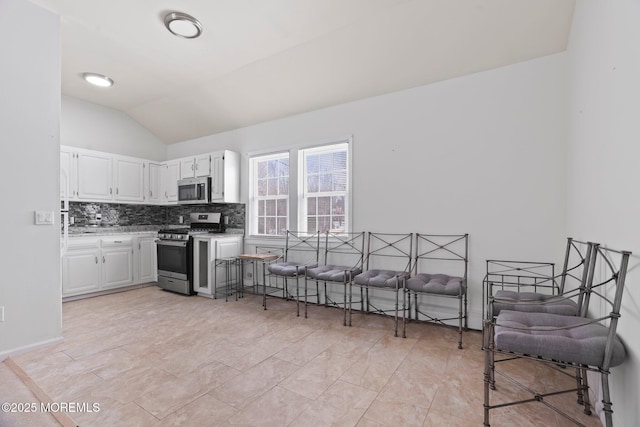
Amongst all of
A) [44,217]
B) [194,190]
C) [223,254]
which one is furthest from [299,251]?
[44,217]

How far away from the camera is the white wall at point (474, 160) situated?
8.88ft

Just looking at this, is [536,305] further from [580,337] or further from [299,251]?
[299,251]

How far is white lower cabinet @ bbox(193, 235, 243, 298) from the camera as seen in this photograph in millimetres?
4273

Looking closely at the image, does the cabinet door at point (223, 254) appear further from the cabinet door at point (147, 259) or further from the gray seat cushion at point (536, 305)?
the gray seat cushion at point (536, 305)

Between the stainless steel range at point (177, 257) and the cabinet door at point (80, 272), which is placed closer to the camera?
the cabinet door at point (80, 272)

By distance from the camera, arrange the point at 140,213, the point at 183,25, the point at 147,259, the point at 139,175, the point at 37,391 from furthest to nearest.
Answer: the point at 140,213 < the point at 139,175 < the point at 147,259 < the point at 183,25 < the point at 37,391

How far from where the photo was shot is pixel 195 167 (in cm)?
497

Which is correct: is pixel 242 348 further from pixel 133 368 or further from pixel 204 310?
pixel 204 310

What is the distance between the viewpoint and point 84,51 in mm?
3426

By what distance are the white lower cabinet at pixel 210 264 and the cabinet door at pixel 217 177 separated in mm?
694

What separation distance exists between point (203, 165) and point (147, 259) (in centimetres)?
179

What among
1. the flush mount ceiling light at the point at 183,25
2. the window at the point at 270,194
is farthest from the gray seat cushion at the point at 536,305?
the flush mount ceiling light at the point at 183,25

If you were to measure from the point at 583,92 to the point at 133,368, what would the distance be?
3.78 m

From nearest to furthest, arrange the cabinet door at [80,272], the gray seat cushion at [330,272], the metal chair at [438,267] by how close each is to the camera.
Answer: the metal chair at [438,267], the gray seat cushion at [330,272], the cabinet door at [80,272]
